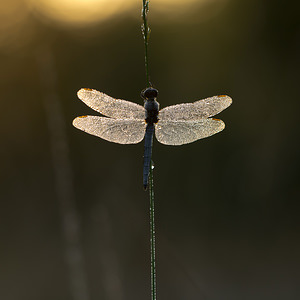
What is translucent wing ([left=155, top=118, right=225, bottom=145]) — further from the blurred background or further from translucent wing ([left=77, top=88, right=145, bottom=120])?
the blurred background

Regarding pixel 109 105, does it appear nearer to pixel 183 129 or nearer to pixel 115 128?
pixel 115 128

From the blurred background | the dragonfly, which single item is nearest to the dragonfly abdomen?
the dragonfly

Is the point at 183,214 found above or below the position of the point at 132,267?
above

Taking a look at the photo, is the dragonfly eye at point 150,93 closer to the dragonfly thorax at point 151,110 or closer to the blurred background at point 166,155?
the dragonfly thorax at point 151,110

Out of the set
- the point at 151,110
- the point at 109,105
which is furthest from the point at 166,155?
the point at 151,110
